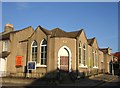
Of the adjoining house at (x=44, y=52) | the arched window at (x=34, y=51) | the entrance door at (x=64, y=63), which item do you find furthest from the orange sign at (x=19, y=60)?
the entrance door at (x=64, y=63)

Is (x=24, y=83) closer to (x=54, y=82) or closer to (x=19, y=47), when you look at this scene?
(x=54, y=82)

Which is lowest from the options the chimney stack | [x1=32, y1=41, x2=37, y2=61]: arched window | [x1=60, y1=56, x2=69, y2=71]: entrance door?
[x1=60, y1=56, x2=69, y2=71]: entrance door

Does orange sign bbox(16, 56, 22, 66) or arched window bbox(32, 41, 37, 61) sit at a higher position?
arched window bbox(32, 41, 37, 61)

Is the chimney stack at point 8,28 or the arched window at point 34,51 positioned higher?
the chimney stack at point 8,28

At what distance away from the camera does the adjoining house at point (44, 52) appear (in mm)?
31500

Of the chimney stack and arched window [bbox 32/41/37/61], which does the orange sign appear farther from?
the chimney stack

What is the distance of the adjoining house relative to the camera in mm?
31500

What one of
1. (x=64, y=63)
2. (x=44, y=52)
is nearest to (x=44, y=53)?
(x=44, y=52)

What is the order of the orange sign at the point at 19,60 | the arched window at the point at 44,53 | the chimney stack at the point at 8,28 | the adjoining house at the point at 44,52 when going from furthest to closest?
the chimney stack at the point at 8,28 → the orange sign at the point at 19,60 → the arched window at the point at 44,53 → the adjoining house at the point at 44,52

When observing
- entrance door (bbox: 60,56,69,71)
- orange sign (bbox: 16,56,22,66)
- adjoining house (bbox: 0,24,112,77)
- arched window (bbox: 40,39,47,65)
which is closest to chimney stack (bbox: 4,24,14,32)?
adjoining house (bbox: 0,24,112,77)

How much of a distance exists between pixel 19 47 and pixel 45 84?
13262mm

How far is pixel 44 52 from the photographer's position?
32.3m

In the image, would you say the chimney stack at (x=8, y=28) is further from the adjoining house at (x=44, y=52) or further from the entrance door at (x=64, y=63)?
the entrance door at (x=64, y=63)

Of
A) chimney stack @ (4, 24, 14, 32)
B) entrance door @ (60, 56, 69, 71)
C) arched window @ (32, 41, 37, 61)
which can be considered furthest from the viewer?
chimney stack @ (4, 24, 14, 32)
